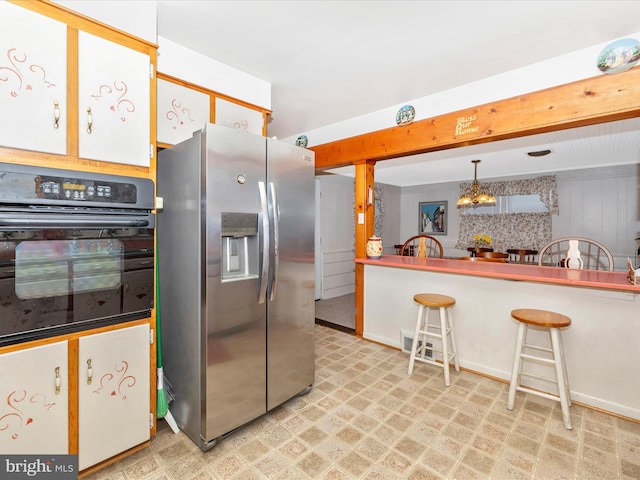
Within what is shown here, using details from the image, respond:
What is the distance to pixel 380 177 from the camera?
6859mm

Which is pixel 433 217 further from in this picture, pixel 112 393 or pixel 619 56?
pixel 112 393

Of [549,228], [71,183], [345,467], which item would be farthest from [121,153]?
A: [549,228]

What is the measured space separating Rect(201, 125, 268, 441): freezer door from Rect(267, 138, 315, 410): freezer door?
8 cm

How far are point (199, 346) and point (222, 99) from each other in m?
1.88

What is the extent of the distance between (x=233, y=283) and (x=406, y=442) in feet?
4.41

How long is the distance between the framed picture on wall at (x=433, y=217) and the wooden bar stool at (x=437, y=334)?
495 cm

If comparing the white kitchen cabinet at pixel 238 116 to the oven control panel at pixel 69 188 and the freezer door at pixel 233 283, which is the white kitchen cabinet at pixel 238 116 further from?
the oven control panel at pixel 69 188

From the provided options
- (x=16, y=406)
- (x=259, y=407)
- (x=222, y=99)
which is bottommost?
(x=259, y=407)

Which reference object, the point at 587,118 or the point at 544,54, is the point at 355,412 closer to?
the point at 587,118

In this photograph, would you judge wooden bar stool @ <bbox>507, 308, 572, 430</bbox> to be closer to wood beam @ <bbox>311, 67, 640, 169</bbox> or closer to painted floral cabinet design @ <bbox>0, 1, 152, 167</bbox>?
wood beam @ <bbox>311, 67, 640, 169</bbox>

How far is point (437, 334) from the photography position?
8.64 ft

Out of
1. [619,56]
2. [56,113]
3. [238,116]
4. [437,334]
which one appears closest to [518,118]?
[619,56]

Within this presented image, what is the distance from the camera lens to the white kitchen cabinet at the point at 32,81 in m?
1.26

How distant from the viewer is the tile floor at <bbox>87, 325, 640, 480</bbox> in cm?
158
